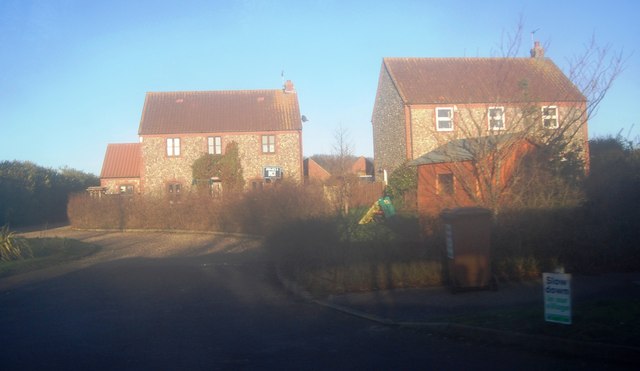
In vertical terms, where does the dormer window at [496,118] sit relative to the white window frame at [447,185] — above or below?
above

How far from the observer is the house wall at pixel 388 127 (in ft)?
113

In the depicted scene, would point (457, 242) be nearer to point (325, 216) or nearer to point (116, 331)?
point (325, 216)

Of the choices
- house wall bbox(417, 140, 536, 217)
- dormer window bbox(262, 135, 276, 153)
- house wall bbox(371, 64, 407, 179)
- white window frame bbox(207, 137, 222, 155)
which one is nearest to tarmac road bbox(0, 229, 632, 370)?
house wall bbox(417, 140, 536, 217)

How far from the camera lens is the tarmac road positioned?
725 centimetres

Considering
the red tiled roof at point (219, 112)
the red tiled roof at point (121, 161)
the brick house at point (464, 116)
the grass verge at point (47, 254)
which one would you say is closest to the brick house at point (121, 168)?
the red tiled roof at point (121, 161)

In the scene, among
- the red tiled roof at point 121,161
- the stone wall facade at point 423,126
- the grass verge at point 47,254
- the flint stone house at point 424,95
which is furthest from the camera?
the red tiled roof at point 121,161

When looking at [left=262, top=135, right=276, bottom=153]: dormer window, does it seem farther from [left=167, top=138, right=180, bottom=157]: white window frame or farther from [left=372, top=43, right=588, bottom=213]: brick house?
[left=372, top=43, right=588, bottom=213]: brick house

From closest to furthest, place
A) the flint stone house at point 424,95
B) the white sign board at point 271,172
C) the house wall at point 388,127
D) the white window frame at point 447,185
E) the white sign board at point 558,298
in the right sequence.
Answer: the white sign board at point 558,298, the white window frame at point 447,185, the flint stone house at point 424,95, the house wall at point 388,127, the white sign board at point 271,172

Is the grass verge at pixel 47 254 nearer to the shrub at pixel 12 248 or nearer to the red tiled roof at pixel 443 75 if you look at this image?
the shrub at pixel 12 248

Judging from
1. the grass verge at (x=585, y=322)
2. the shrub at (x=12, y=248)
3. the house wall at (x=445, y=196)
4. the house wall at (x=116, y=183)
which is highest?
the house wall at (x=116, y=183)

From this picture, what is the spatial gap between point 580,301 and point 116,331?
7922mm

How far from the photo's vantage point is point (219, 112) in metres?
44.5

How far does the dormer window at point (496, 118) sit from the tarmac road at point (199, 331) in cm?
762

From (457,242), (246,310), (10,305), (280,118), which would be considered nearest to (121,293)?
(10,305)
